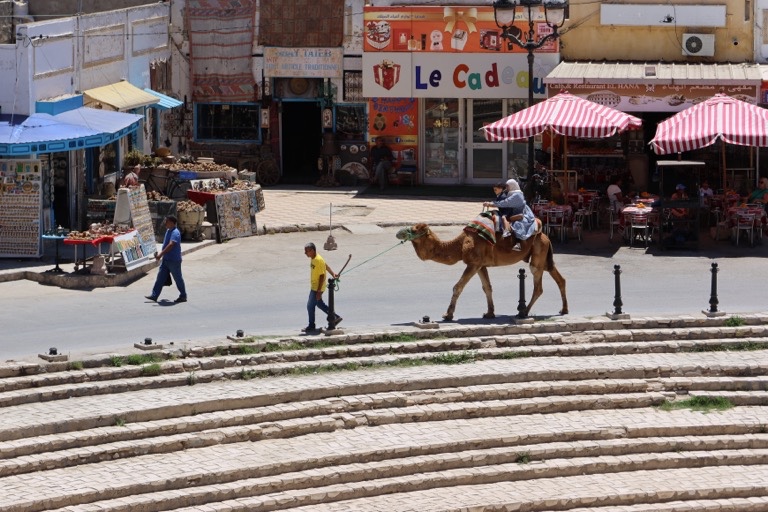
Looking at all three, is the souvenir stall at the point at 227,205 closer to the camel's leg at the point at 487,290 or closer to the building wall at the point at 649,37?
the camel's leg at the point at 487,290

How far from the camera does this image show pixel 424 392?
1964 cm

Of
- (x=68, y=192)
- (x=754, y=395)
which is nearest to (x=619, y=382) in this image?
(x=754, y=395)

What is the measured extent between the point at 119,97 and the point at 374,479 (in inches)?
608

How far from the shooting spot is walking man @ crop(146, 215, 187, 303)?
76.9 ft

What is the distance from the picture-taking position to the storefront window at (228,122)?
125ft

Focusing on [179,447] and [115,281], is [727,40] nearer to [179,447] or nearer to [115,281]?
[115,281]

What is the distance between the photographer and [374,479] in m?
17.7

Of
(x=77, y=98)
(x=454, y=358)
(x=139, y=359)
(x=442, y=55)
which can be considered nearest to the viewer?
(x=139, y=359)

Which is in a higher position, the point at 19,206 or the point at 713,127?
the point at 713,127

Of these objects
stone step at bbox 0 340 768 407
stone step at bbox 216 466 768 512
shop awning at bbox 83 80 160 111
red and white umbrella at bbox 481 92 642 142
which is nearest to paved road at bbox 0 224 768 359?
stone step at bbox 0 340 768 407

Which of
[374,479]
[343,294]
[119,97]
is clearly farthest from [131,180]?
[374,479]

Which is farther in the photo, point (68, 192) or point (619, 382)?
point (68, 192)

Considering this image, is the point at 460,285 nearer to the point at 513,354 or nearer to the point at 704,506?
the point at 513,354

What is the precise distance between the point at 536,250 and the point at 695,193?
749 cm
